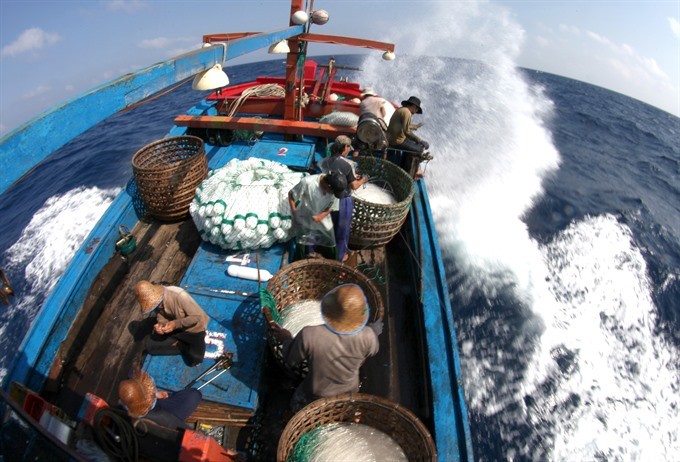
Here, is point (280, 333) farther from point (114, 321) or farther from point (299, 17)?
point (299, 17)

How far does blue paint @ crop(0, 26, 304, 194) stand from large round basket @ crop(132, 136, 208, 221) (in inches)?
73.3

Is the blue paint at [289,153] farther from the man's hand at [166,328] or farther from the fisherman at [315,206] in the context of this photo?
the man's hand at [166,328]

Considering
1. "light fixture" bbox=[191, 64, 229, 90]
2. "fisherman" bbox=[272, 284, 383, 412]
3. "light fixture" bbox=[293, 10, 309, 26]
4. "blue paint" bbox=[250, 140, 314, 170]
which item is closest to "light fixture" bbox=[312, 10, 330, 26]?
"light fixture" bbox=[293, 10, 309, 26]

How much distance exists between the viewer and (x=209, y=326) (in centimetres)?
318

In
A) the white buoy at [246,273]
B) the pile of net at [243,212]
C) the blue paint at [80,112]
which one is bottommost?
the white buoy at [246,273]

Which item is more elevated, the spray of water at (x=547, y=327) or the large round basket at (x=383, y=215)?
the large round basket at (x=383, y=215)

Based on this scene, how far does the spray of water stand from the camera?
425 cm

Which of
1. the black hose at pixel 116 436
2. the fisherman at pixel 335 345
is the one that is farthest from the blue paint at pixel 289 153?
the black hose at pixel 116 436

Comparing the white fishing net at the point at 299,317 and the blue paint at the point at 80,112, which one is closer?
the blue paint at the point at 80,112

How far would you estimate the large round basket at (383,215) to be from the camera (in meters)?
3.98

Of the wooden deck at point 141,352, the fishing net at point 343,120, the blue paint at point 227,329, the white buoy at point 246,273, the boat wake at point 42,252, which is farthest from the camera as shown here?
the fishing net at point 343,120

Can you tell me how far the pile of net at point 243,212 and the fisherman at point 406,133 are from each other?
2.18m

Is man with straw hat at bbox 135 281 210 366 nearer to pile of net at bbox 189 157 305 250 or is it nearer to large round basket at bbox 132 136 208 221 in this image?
pile of net at bbox 189 157 305 250

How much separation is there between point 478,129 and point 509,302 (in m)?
7.94
